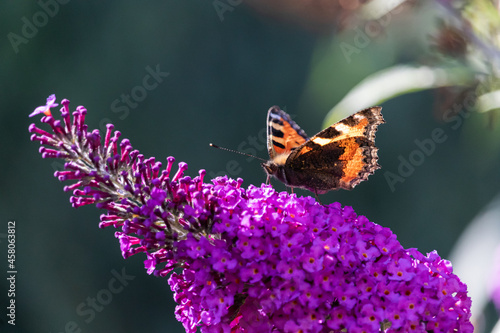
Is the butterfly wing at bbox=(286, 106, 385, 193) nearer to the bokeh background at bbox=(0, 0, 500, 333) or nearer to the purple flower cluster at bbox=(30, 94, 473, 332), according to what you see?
the purple flower cluster at bbox=(30, 94, 473, 332)

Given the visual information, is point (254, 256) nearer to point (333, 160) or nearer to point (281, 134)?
point (333, 160)

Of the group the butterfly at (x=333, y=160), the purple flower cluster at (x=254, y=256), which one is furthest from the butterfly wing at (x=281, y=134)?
the purple flower cluster at (x=254, y=256)

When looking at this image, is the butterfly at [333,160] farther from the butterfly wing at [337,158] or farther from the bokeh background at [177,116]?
the bokeh background at [177,116]

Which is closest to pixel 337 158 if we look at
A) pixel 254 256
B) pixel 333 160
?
pixel 333 160

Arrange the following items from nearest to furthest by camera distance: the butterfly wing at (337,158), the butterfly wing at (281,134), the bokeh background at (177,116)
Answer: the butterfly wing at (337,158) → the butterfly wing at (281,134) → the bokeh background at (177,116)

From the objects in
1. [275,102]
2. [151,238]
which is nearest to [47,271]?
[275,102]
